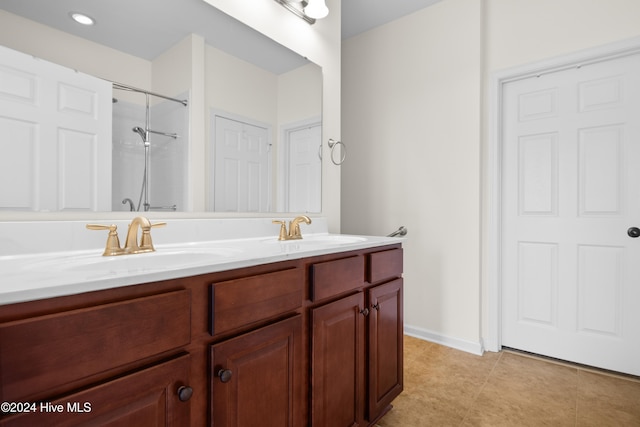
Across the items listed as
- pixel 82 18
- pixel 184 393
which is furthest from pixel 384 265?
pixel 82 18

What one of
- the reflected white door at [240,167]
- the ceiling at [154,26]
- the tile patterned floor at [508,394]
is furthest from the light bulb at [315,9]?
the tile patterned floor at [508,394]

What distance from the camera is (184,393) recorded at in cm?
75

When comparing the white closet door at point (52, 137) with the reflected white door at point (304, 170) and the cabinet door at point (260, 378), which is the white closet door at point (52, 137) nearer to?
the cabinet door at point (260, 378)

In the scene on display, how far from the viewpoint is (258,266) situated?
97cm

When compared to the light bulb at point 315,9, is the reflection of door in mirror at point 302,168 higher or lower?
lower

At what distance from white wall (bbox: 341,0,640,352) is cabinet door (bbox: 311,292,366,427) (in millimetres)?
1394

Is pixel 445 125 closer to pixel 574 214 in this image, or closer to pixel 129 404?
pixel 574 214

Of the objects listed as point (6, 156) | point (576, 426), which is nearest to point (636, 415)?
point (576, 426)

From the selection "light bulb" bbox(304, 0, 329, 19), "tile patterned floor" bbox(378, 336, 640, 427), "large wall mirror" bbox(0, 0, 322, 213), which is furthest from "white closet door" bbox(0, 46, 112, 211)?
"tile patterned floor" bbox(378, 336, 640, 427)

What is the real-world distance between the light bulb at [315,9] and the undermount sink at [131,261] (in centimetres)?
147

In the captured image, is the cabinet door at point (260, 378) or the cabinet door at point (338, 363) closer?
the cabinet door at point (260, 378)

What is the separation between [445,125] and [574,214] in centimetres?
106

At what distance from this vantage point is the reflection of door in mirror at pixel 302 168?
1881 millimetres

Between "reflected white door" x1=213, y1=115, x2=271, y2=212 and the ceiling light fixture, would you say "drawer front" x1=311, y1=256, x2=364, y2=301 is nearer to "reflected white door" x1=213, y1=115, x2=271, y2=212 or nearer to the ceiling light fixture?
"reflected white door" x1=213, y1=115, x2=271, y2=212
